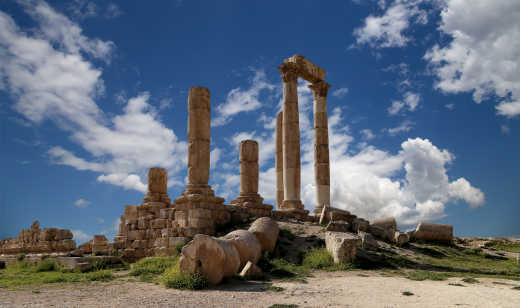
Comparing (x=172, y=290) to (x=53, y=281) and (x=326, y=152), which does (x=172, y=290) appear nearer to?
(x=53, y=281)

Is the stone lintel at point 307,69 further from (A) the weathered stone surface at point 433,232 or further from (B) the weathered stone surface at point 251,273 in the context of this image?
(B) the weathered stone surface at point 251,273

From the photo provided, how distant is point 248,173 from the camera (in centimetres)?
2125

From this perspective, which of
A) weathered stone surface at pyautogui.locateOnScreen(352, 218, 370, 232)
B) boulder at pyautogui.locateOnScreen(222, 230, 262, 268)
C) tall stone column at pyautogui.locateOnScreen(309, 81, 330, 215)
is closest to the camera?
boulder at pyautogui.locateOnScreen(222, 230, 262, 268)

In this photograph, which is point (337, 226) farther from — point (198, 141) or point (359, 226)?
point (198, 141)

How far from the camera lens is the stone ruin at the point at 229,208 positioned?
17297 mm

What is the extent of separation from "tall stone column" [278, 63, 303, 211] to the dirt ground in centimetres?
1216

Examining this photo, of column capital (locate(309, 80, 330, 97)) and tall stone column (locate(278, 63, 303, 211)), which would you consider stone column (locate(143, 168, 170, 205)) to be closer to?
tall stone column (locate(278, 63, 303, 211))

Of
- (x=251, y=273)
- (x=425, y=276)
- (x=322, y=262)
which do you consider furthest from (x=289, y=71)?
(x=251, y=273)

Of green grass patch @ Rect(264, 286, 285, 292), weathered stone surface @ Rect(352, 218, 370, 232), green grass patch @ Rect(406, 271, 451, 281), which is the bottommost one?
green grass patch @ Rect(406, 271, 451, 281)

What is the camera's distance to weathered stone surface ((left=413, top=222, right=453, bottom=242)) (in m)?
21.0

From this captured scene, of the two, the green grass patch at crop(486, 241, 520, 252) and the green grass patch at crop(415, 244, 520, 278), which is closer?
the green grass patch at crop(415, 244, 520, 278)

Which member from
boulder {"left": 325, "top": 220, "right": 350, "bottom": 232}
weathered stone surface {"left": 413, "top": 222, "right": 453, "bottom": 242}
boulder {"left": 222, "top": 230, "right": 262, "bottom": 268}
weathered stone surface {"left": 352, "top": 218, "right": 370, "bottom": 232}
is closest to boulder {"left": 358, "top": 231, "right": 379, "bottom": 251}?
boulder {"left": 325, "top": 220, "right": 350, "bottom": 232}

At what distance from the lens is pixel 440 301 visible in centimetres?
807

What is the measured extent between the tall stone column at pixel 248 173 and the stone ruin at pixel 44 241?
1076 cm
